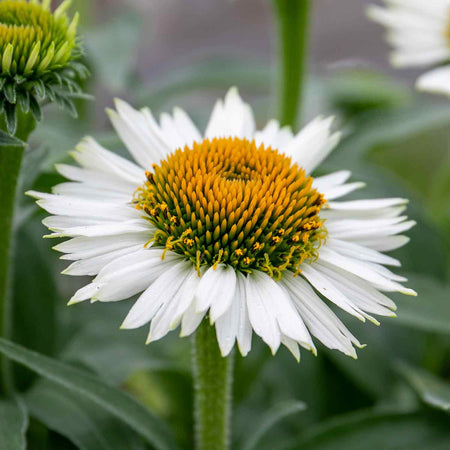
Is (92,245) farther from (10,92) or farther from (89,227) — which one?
(10,92)

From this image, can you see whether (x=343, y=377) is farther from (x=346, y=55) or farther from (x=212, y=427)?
(x=346, y=55)

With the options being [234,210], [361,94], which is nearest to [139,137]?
[234,210]

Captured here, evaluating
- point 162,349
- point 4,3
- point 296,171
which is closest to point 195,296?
point 296,171

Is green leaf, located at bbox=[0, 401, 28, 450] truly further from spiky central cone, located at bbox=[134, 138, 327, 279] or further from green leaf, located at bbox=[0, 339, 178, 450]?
spiky central cone, located at bbox=[134, 138, 327, 279]

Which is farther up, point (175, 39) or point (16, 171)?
point (175, 39)

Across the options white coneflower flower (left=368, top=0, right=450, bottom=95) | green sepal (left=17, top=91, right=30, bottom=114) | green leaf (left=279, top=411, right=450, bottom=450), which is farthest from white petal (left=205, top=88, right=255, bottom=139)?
white coneflower flower (left=368, top=0, right=450, bottom=95)
